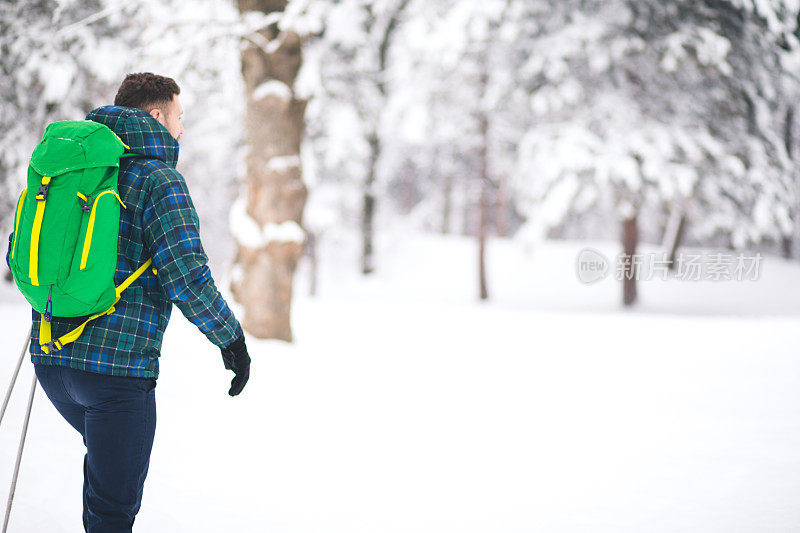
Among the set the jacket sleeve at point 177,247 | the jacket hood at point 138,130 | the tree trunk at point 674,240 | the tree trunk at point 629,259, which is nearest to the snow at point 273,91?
the jacket hood at point 138,130

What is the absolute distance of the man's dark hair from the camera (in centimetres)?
260

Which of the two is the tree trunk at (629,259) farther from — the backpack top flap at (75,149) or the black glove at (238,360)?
the backpack top flap at (75,149)

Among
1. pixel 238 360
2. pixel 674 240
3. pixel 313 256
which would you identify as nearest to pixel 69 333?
pixel 238 360

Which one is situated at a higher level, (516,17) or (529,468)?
(516,17)

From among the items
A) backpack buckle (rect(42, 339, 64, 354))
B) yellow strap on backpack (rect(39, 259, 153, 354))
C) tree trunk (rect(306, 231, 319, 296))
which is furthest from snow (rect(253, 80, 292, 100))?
tree trunk (rect(306, 231, 319, 296))

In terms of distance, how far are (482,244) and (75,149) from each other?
1889 centimetres

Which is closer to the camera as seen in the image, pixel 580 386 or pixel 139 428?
pixel 139 428

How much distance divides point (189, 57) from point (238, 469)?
5.22 meters

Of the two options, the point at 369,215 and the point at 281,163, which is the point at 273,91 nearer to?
the point at 281,163

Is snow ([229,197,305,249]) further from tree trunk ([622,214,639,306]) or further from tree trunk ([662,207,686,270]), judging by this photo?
tree trunk ([662,207,686,270])

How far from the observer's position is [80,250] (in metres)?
2.23

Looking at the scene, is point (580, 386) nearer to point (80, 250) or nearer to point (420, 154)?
point (80, 250)

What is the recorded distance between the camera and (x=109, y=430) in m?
2.36

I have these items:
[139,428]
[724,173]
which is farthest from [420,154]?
[139,428]
